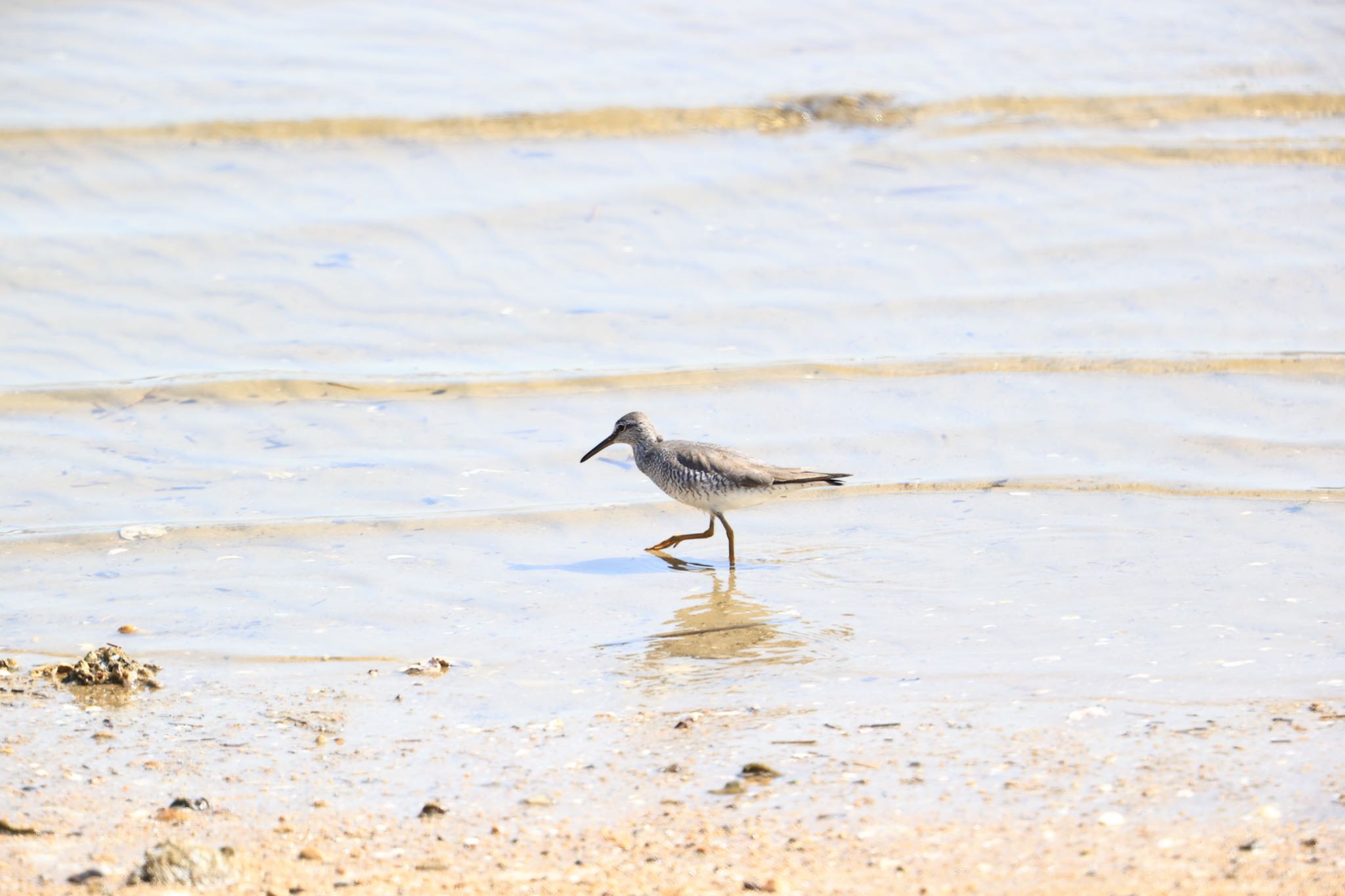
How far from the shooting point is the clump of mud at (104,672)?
6.01 metres

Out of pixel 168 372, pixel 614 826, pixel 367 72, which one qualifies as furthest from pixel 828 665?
pixel 367 72

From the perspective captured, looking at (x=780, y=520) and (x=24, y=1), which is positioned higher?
(x=24, y=1)

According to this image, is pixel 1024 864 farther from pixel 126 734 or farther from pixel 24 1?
pixel 24 1

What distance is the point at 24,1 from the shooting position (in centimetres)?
1702

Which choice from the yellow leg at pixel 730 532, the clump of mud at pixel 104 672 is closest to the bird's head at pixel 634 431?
the yellow leg at pixel 730 532

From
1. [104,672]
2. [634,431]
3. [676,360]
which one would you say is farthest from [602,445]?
[104,672]

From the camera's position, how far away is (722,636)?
22.1 feet

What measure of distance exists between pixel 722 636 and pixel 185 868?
9.52 feet

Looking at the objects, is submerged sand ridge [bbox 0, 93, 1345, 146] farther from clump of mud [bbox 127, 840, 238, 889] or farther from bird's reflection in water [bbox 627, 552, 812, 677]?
clump of mud [bbox 127, 840, 238, 889]

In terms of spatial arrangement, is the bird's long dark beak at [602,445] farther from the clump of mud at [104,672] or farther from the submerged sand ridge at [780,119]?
the submerged sand ridge at [780,119]

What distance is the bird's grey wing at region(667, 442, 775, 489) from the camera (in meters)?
7.94

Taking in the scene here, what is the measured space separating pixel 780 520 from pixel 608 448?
155 centimetres

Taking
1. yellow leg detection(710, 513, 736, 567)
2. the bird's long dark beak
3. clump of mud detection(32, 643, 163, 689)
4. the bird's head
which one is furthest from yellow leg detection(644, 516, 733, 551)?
clump of mud detection(32, 643, 163, 689)

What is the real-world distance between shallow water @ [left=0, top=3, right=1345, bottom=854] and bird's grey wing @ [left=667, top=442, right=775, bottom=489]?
38 cm
